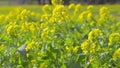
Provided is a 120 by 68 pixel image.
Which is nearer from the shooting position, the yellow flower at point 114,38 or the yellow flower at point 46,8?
the yellow flower at point 114,38

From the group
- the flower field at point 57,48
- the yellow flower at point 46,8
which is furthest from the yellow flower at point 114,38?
the yellow flower at point 46,8

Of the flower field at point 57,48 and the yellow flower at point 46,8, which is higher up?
the yellow flower at point 46,8

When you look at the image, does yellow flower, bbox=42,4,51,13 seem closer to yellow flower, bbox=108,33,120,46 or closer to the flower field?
the flower field

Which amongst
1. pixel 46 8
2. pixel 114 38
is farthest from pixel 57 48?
pixel 46 8

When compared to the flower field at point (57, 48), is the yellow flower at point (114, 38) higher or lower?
higher

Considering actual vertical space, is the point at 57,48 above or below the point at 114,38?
below

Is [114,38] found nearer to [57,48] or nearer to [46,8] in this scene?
[57,48]

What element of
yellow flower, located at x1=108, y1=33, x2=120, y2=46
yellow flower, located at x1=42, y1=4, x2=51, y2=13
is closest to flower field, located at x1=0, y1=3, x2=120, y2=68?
yellow flower, located at x1=108, y1=33, x2=120, y2=46

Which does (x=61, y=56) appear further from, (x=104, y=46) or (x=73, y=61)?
(x=104, y=46)

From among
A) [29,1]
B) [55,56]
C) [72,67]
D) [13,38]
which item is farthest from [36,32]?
[29,1]

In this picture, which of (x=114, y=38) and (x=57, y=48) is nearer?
(x=114, y=38)

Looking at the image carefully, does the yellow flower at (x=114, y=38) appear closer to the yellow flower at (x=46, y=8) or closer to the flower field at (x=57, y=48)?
the flower field at (x=57, y=48)

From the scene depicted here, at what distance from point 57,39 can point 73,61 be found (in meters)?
0.63

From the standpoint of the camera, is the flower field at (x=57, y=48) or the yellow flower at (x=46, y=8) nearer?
the flower field at (x=57, y=48)
